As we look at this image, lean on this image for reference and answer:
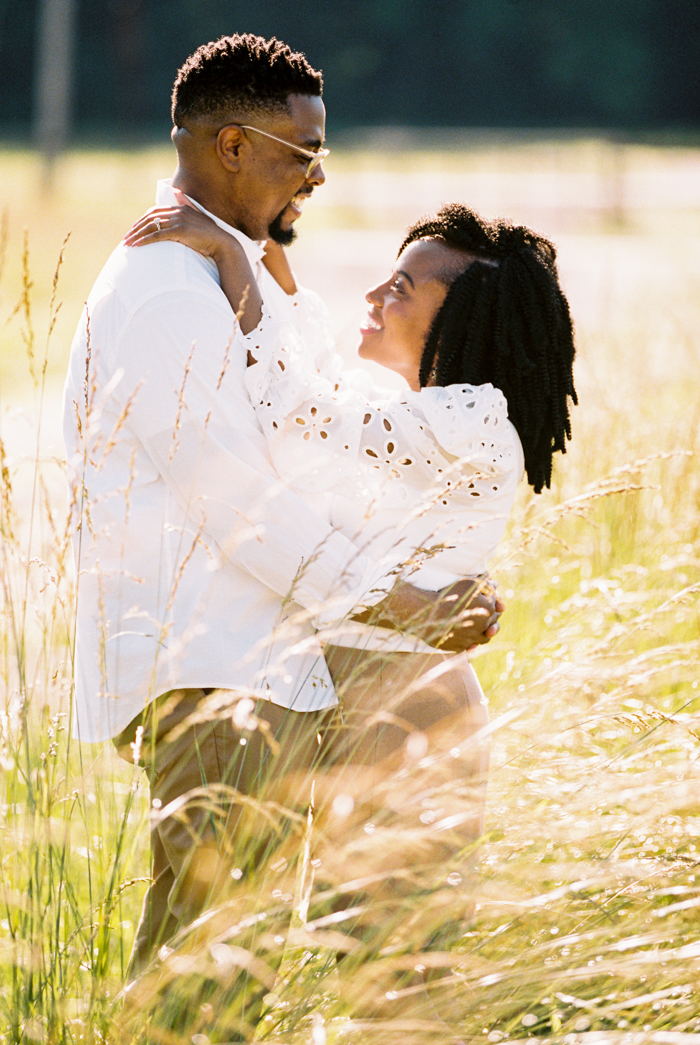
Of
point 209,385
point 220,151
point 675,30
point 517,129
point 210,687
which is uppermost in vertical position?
point 675,30

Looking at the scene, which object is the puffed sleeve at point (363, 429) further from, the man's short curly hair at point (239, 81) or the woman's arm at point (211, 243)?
the man's short curly hair at point (239, 81)

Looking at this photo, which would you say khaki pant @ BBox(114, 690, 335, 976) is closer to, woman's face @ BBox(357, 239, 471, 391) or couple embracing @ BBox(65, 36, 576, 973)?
couple embracing @ BBox(65, 36, 576, 973)

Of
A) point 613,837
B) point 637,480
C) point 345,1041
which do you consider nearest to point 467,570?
point 613,837

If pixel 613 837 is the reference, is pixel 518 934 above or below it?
below

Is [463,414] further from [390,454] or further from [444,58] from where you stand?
[444,58]

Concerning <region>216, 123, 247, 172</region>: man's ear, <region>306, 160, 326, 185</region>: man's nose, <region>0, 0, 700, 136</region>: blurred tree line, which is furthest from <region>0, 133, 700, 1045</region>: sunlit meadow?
<region>0, 0, 700, 136</region>: blurred tree line

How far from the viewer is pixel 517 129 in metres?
48.4

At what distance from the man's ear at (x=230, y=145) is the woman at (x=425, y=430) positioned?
0.14 metres

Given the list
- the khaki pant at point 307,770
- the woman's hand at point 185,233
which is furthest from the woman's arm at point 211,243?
the khaki pant at point 307,770

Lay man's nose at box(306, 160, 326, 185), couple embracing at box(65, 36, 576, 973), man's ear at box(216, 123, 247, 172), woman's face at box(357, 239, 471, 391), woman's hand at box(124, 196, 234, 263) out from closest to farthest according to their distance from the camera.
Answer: couple embracing at box(65, 36, 576, 973), woman's hand at box(124, 196, 234, 263), man's ear at box(216, 123, 247, 172), man's nose at box(306, 160, 326, 185), woman's face at box(357, 239, 471, 391)

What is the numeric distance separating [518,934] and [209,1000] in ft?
2.37

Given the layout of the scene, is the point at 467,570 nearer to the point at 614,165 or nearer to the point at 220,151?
the point at 220,151

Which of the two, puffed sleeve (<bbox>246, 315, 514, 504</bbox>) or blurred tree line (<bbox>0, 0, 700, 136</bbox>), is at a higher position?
blurred tree line (<bbox>0, 0, 700, 136</bbox>)

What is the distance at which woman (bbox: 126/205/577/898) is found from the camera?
2.30 m
